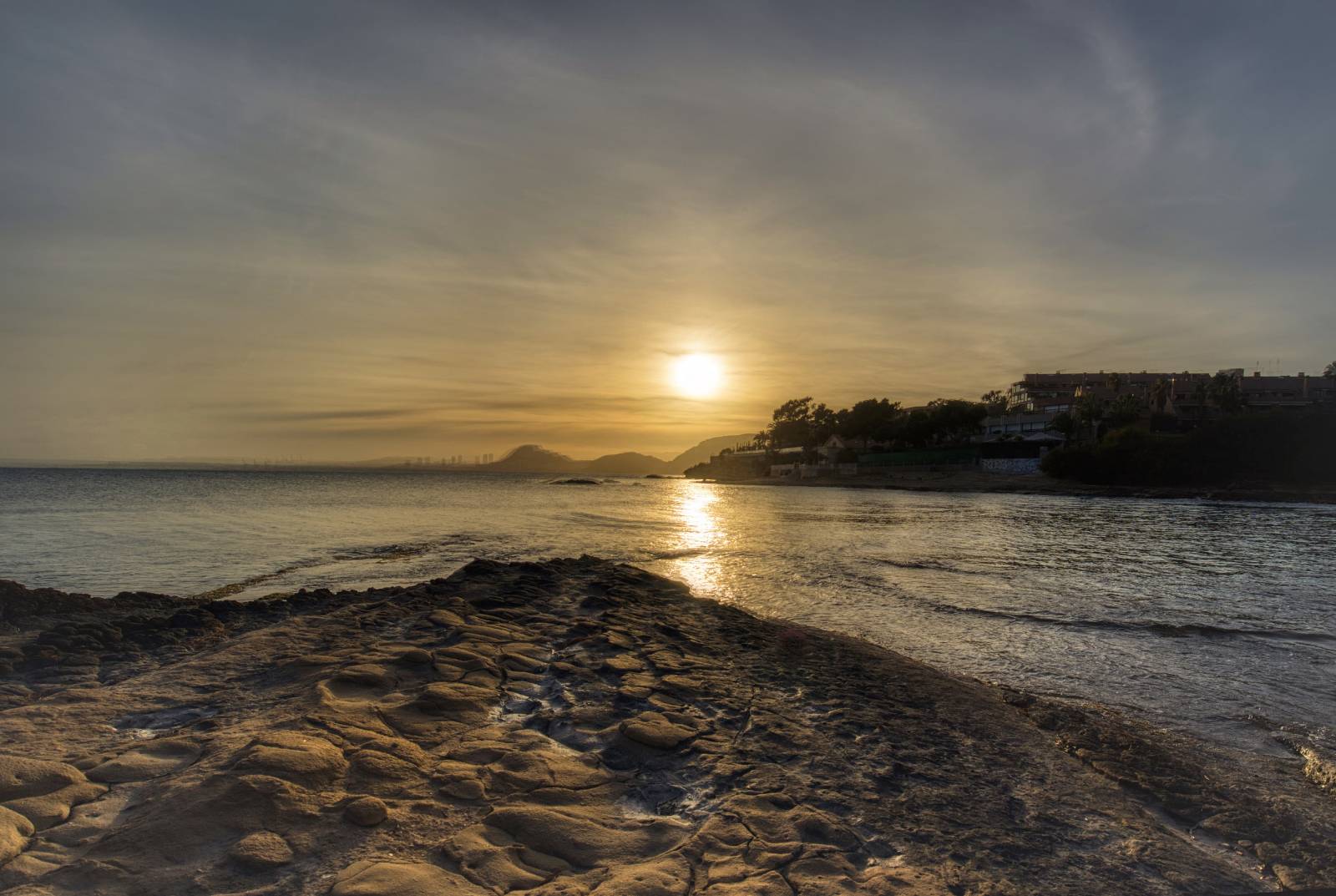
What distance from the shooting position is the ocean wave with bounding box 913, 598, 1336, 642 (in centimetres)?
936

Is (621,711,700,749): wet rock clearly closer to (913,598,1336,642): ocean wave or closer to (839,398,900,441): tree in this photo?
(913,598,1336,642): ocean wave

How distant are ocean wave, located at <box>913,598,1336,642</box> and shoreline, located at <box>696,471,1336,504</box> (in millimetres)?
59379

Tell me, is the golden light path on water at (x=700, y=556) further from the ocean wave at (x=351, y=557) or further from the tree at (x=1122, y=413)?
the tree at (x=1122, y=413)

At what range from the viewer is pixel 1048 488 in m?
71.4

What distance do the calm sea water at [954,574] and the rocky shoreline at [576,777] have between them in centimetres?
192

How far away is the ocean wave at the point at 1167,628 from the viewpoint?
30.7 feet

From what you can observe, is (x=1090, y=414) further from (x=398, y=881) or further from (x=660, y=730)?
(x=398, y=881)

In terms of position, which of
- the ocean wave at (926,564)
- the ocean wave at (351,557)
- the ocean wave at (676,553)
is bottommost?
the ocean wave at (676,553)

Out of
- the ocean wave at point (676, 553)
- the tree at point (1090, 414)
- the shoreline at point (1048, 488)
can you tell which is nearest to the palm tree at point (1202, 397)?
the tree at point (1090, 414)

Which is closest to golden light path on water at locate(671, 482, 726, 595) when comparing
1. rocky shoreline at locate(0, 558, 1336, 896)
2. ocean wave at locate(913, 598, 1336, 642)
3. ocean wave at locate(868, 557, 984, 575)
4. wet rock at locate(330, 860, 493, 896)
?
ocean wave at locate(868, 557, 984, 575)

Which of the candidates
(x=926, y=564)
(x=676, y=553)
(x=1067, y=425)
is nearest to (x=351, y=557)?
(x=676, y=553)

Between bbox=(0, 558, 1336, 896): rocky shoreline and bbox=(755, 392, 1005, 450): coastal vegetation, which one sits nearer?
bbox=(0, 558, 1336, 896): rocky shoreline

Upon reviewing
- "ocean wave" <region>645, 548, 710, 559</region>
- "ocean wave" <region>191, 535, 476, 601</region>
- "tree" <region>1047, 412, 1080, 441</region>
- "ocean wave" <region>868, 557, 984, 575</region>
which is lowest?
"ocean wave" <region>645, 548, 710, 559</region>

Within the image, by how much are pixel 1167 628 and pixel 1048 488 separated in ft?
231
